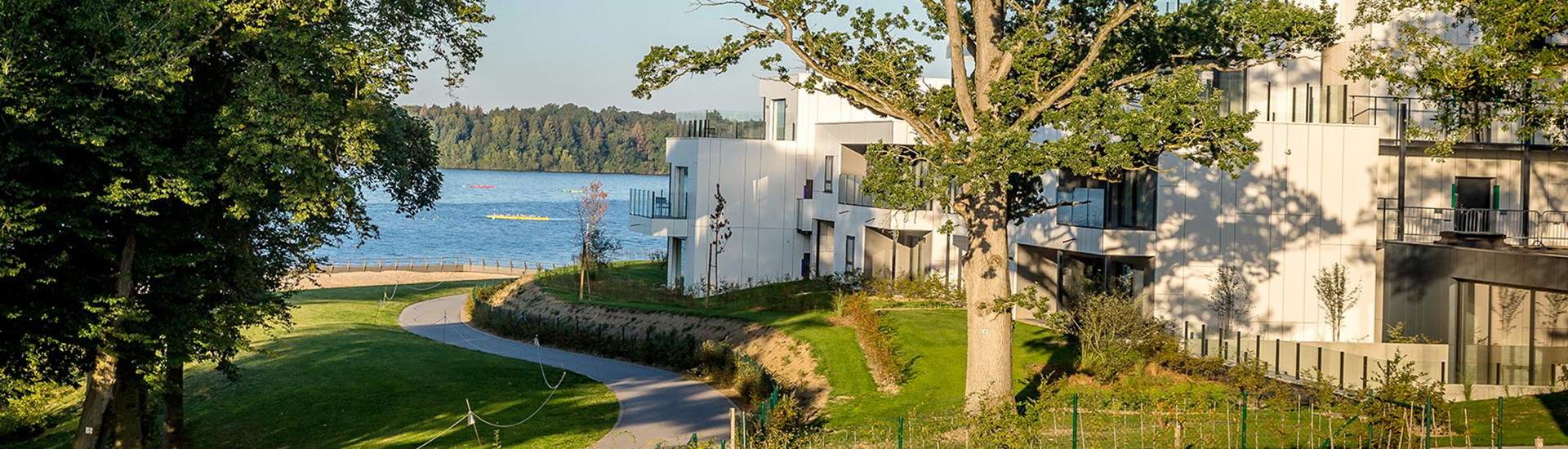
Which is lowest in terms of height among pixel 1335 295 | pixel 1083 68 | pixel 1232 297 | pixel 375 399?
pixel 375 399

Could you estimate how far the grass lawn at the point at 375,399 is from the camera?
2667 cm

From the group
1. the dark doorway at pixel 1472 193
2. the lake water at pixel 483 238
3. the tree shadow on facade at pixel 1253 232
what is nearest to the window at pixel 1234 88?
the tree shadow on facade at pixel 1253 232

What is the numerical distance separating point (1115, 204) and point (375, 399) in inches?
733

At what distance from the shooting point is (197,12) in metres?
19.1

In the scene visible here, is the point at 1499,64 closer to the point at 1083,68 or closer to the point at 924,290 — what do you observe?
the point at 1083,68

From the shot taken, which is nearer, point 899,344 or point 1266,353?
point 1266,353

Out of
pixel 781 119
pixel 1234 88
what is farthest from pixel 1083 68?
pixel 781 119

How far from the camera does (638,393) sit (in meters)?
30.8

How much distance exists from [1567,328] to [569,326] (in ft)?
91.8

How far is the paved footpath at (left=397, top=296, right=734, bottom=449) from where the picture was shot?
80.8 ft

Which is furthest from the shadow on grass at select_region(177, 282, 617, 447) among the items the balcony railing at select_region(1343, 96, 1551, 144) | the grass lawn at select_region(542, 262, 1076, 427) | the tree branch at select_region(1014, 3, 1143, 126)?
the balcony railing at select_region(1343, 96, 1551, 144)

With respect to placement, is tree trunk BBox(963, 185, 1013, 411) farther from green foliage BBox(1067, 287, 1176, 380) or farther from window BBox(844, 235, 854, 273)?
window BBox(844, 235, 854, 273)

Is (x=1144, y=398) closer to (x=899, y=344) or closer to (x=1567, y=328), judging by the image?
(x=899, y=344)

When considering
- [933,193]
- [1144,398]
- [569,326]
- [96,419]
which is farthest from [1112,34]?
[569,326]
